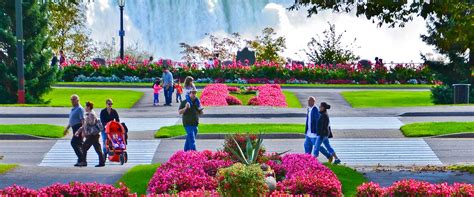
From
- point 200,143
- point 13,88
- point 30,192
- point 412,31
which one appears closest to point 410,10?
point 200,143

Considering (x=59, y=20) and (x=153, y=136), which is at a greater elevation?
(x=59, y=20)

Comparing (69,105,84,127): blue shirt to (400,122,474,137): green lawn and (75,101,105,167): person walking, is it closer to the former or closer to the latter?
(75,101,105,167): person walking

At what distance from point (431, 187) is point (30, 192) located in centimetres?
559

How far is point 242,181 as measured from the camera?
45.8ft

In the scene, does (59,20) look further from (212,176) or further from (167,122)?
(212,176)

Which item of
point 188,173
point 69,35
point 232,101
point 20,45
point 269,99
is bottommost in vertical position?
point 188,173

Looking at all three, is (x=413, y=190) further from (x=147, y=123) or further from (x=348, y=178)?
(x=147, y=123)

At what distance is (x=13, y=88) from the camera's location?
45.0 meters

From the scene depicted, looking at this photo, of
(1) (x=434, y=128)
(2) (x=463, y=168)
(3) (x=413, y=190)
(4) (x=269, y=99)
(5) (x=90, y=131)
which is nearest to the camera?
(3) (x=413, y=190)

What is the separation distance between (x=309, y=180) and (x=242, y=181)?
A: 2708mm

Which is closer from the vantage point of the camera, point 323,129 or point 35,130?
point 323,129

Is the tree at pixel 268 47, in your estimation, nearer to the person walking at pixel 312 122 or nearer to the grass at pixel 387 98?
the grass at pixel 387 98

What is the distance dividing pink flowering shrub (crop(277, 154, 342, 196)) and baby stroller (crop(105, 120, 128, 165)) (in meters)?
5.23

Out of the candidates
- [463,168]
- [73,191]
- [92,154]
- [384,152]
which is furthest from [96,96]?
[73,191]
